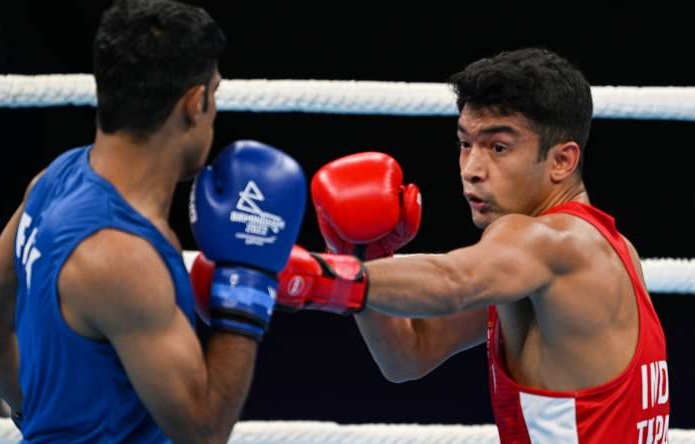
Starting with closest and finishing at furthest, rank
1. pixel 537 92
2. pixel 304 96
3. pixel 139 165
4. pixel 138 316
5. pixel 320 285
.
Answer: pixel 138 316, pixel 139 165, pixel 320 285, pixel 537 92, pixel 304 96

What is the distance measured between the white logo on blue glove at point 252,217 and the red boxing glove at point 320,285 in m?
0.13

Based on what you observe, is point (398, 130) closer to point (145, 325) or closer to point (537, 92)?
point (537, 92)

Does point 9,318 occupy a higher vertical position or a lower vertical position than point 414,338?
higher

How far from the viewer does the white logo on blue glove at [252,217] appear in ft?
5.36

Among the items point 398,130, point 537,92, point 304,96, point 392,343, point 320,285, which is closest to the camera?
point 320,285

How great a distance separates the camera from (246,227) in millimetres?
1635

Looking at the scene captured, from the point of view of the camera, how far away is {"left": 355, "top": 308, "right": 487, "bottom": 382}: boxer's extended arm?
2.18 m

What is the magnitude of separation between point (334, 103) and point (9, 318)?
888 mm

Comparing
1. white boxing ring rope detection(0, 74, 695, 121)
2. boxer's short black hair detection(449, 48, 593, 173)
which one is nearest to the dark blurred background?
white boxing ring rope detection(0, 74, 695, 121)

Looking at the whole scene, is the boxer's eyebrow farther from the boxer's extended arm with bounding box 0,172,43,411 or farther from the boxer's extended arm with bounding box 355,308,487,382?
the boxer's extended arm with bounding box 0,172,43,411

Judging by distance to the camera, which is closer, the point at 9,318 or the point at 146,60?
the point at 146,60

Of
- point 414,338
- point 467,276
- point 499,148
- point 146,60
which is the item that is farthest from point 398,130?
point 146,60

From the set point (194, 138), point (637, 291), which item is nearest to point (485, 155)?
point (637, 291)

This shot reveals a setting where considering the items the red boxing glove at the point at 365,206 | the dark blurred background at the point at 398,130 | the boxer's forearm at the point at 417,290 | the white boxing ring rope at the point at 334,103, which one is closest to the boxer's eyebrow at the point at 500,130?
the red boxing glove at the point at 365,206
